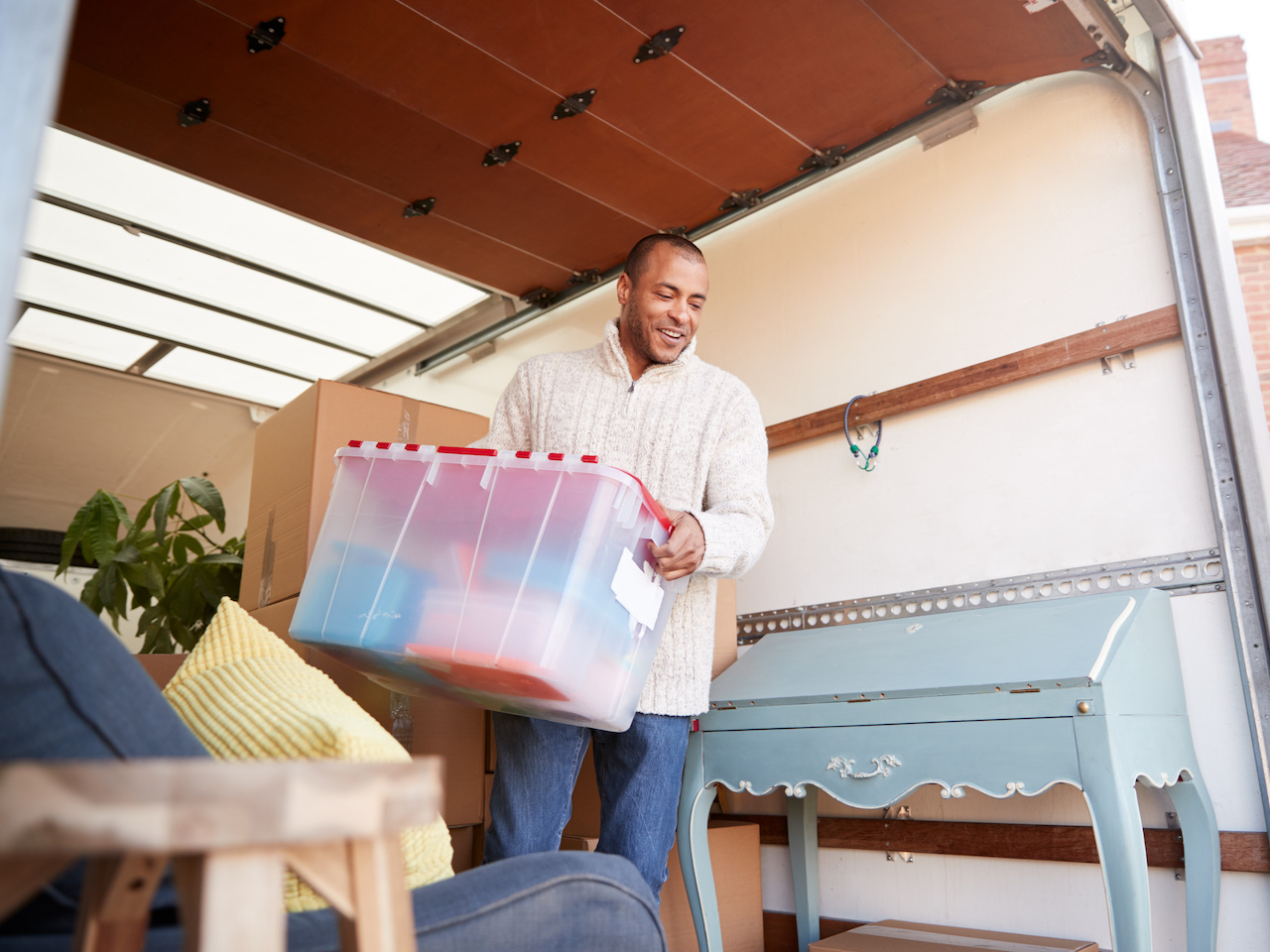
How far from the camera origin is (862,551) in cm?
229

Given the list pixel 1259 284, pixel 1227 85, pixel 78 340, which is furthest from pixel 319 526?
pixel 1227 85

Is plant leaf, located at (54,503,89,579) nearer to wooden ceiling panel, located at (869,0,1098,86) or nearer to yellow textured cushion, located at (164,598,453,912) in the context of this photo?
yellow textured cushion, located at (164,598,453,912)

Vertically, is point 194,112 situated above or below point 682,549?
above

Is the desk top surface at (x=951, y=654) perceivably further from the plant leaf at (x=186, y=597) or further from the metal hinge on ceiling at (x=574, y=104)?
the plant leaf at (x=186, y=597)

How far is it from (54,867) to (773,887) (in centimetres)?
214

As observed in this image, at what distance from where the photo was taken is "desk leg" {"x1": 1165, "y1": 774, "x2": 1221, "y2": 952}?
157 cm

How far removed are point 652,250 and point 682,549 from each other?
2.23ft

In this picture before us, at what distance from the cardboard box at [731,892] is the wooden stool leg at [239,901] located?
1729mm

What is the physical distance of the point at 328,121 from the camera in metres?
2.24

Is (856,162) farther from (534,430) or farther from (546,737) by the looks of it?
(546,737)

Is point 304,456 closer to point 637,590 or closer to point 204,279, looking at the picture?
point 637,590

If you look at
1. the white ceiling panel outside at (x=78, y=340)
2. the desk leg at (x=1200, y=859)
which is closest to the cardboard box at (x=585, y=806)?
the desk leg at (x=1200, y=859)

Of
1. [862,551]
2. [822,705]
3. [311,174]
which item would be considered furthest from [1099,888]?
[311,174]

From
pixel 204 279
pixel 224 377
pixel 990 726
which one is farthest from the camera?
pixel 224 377
